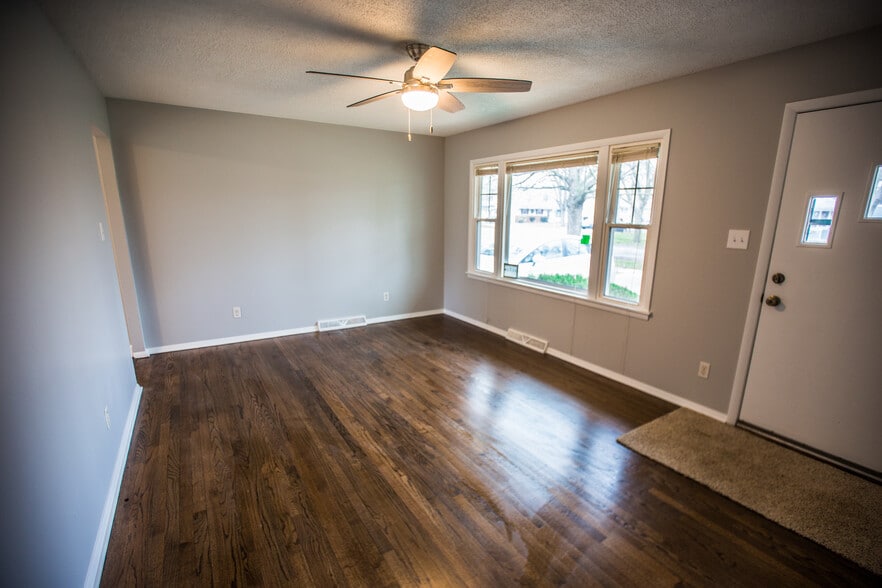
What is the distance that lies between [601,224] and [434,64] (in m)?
2.10

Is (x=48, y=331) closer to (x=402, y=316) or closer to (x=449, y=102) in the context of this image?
(x=449, y=102)

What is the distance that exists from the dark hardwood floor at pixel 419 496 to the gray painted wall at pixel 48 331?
14.9 inches

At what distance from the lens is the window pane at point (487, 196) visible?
4.77m

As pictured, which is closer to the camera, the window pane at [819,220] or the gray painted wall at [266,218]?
the window pane at [819,220]

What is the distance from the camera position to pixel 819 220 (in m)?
2.31

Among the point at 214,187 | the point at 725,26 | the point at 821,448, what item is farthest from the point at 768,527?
the point at 214,187

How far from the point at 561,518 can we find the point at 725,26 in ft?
8.93

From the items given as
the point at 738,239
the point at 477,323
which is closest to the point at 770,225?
the point at 738,239

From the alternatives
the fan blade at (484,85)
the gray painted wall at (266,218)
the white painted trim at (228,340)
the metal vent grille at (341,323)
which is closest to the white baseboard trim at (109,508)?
the white painted trim at (228,340)

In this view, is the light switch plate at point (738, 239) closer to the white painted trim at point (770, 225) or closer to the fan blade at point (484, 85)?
the white painted trim at point (770, 225)

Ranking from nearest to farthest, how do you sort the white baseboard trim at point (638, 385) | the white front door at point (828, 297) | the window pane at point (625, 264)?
the white front door at point (828, 297)
the white baseboard trim at point (638, 385)
the window pane at point (625, 264)

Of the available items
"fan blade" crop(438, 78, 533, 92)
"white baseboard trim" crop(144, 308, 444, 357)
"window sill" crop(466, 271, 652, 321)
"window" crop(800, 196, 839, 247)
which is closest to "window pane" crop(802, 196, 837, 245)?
"window" crop(800, 196, 839, 247)

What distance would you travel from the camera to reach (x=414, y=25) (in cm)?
208

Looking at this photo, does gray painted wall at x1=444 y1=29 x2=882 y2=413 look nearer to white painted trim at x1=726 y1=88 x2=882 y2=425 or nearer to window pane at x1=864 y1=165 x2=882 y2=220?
white painted trim at x1=726 y1=88 x2=882 y2=425
